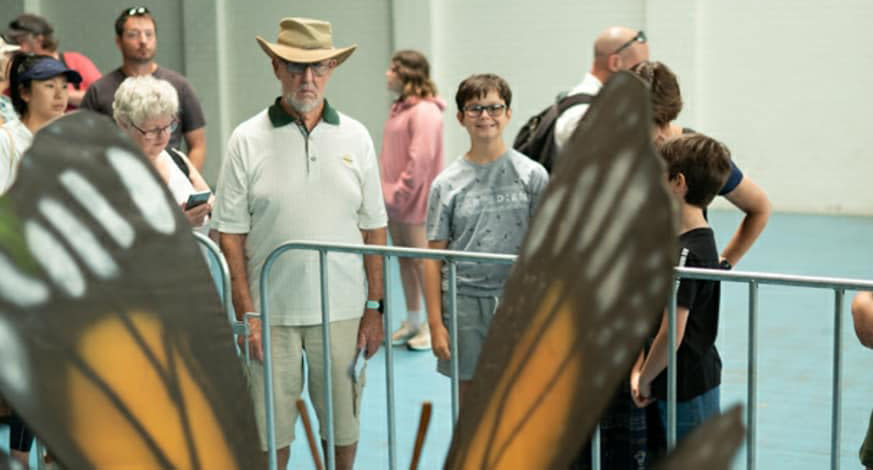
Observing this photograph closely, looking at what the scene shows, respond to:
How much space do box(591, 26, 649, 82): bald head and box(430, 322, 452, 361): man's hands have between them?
1.50 metres

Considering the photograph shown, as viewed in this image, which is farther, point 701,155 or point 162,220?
point 701,155

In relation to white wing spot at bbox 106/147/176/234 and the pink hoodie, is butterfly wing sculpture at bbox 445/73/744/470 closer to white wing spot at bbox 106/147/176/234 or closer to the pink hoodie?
white wing spot at bbox 106/147/176/234

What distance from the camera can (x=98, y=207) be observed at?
84 cm

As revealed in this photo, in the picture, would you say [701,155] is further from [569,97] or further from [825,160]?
[825,160]

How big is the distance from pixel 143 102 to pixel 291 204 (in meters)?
0.54

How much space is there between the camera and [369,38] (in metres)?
11.4

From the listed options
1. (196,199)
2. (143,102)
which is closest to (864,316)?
(196,199)

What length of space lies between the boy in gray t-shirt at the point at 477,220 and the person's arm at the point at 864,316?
3.91 ft

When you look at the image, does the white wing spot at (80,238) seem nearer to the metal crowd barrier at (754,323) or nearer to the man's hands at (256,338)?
the metal crowd barrier at (754,323)

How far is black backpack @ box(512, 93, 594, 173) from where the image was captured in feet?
13.9

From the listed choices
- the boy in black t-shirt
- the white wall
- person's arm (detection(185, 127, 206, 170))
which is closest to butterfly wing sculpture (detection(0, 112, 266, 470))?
the boy in black t-shirt

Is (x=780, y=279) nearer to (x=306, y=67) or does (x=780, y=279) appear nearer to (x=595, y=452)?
(x=595, y=452)

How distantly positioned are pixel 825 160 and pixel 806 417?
5649 millimetres

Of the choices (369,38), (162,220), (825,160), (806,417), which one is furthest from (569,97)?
(369,38)
